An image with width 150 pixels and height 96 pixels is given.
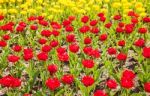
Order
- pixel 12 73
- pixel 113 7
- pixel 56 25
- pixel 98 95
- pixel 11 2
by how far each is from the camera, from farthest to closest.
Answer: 1. pixel 11 2
2. pixel 113 7
3. pixel 56 25
4. pixel 12 73
5. pixel 98 95

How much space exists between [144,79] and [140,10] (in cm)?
302

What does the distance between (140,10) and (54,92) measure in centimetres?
354

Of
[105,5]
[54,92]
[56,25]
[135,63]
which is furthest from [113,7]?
[54,92]

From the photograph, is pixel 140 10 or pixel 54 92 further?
pixel 140 10

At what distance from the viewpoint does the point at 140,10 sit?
792cm

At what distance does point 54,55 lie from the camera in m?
6.08

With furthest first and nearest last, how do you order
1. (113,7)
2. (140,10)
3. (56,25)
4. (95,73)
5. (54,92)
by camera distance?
(113,7)
(140,10)
(56,25)
(95,73)
(54,92)

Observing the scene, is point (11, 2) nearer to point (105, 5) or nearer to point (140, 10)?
point (105, 5)

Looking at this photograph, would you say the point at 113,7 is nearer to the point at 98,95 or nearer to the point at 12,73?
the point at 12,73

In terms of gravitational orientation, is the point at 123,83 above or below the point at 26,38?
above

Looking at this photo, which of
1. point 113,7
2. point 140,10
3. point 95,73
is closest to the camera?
point 95,73

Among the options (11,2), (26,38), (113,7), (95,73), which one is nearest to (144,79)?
(95,73)

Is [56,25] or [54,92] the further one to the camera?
[56,25]

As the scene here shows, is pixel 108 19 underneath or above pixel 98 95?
underneath
